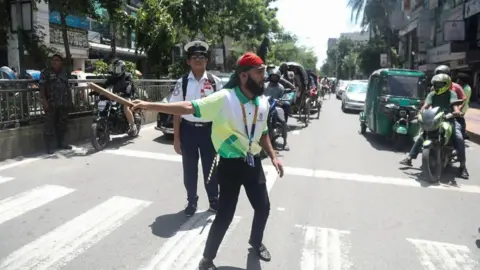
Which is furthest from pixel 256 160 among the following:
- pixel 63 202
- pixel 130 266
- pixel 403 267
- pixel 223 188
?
pixel 63 202

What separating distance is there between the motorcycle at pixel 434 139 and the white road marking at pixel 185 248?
3574 mm

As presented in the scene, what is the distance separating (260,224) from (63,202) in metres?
2.85

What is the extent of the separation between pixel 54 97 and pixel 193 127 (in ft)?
15.1

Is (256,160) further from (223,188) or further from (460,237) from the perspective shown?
(460,237)

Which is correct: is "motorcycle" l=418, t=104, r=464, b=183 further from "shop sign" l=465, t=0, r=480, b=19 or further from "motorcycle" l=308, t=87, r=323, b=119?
"shop sign" l=465, t=0, r=480, b=19

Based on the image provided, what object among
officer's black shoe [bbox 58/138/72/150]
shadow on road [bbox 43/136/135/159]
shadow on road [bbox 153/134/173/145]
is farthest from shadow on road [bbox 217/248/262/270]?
shadow on road [bbox 153/134/173/145]

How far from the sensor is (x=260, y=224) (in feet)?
12.3

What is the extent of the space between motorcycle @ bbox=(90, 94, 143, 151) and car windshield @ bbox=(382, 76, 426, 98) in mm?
6209

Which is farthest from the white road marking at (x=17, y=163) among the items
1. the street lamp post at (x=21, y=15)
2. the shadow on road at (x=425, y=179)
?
the shadow on road at (x=425, y=179)

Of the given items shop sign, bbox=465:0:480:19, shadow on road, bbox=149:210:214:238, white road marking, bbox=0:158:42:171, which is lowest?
shadow on road, bbox=149:210:214:238

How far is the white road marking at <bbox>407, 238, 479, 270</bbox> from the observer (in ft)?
12.8

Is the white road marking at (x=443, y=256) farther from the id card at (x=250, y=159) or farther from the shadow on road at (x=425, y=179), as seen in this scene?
the shadow on road at (x=425, y=179)

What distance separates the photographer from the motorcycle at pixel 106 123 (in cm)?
881

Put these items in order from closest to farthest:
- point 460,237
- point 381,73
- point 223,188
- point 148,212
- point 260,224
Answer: point 223,188
point 260,224
point 460,237
point 148,212
point 381,73
